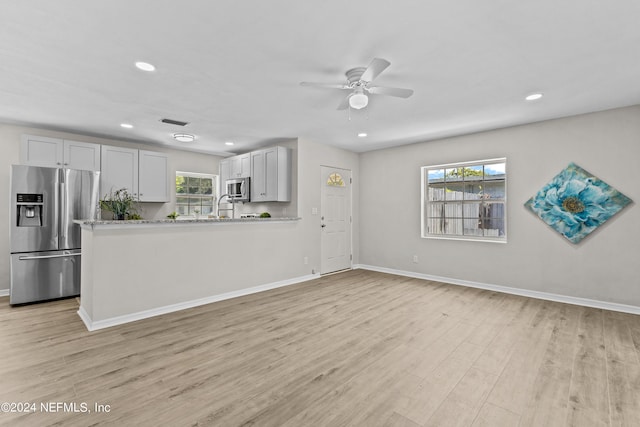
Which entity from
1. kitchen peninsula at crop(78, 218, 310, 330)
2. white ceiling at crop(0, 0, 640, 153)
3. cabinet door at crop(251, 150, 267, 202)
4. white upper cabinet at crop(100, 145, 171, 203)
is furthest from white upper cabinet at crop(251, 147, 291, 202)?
white upper cabinet at crop(100, 145, 171, 203)

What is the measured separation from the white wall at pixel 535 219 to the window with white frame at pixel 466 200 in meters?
0.15

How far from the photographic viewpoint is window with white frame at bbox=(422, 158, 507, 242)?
4703 millimetres

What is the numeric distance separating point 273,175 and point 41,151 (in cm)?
344

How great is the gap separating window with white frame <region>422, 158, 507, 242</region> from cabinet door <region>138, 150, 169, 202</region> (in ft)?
16.1

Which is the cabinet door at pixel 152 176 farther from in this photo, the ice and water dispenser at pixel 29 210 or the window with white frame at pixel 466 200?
the window with white frame at pixel 466 200

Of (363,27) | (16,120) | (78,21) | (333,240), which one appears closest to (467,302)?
(333,240)

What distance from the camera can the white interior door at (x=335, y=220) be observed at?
5.73 meters

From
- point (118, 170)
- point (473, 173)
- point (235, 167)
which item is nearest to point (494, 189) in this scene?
point (473, 173)

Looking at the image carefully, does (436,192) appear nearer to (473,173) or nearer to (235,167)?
(473,173)

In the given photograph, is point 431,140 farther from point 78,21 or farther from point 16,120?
point 16,120

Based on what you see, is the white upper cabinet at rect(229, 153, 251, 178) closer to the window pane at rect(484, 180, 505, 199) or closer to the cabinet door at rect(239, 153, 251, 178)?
the cabinet door at rect(239, 153, 251, 178)

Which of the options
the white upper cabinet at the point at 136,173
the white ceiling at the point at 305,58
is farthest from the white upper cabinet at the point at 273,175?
the white upper cabinet at the point at 136,173

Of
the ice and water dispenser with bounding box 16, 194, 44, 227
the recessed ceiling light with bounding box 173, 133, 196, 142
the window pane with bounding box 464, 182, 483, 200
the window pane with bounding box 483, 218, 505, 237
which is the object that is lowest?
the window pane with bounding box 483, 218, 505, 237

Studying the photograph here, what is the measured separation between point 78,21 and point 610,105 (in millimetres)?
5468
